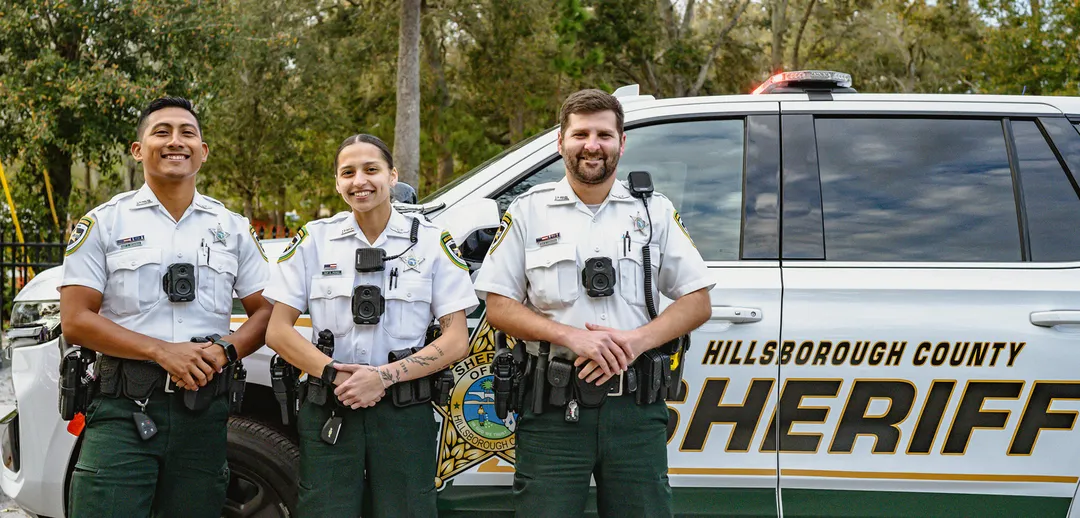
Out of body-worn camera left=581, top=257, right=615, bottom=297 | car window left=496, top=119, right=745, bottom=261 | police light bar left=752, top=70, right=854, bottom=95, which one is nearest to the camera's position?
body-worn camera left=581, top=257, right=615, bottom=297

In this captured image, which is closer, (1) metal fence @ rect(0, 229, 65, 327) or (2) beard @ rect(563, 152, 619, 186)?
(2) beard @ rect(563, 152, 619, 186)

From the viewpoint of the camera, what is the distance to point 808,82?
3283 mm

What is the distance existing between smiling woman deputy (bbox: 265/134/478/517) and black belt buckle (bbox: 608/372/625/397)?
0.46 m

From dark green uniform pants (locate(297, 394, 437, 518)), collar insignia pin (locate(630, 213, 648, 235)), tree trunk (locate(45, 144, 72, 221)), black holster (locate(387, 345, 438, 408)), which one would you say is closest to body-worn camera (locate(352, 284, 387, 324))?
black holster (locate(387, 345, 438, 408))

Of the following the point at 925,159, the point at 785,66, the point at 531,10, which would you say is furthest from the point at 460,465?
the point at 785,66

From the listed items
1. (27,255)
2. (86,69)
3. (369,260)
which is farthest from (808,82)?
(86,69)

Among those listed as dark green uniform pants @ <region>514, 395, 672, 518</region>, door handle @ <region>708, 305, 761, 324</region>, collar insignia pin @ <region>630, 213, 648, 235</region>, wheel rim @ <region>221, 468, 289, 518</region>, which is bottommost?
wheel rim @ <region>221, 468, 289, 518</region>

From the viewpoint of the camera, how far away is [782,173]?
123 inches

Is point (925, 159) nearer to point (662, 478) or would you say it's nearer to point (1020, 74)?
point (662, 478)

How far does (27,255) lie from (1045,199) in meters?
8.36

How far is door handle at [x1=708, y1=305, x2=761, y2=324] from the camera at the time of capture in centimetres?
291

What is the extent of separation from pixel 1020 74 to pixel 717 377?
718 inches

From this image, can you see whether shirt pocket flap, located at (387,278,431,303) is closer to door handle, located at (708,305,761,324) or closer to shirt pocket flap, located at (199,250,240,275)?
shirt pocket flap, located at (199,250,240,275)

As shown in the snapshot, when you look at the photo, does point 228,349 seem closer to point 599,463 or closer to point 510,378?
point 510,378
